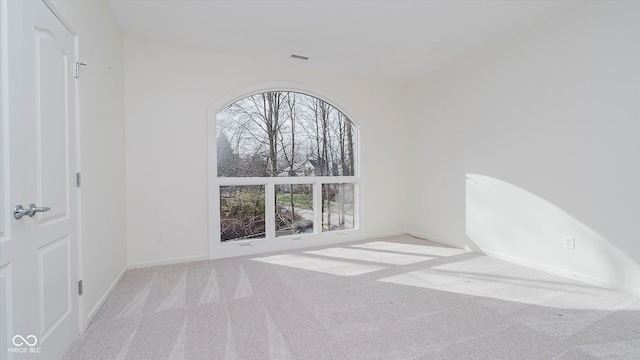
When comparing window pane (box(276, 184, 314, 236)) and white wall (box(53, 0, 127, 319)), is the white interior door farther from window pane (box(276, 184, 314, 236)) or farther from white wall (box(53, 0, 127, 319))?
window pane (box(276, 184, 314, 236))

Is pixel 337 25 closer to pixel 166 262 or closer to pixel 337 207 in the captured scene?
pixel 337 207

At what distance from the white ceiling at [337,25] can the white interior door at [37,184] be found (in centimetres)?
122

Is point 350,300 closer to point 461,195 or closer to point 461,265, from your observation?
point 461,265

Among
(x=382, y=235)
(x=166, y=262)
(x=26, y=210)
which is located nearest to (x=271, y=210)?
(x=166, y=262)

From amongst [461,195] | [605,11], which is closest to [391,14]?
[605,11]

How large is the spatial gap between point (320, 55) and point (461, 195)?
9.15ft

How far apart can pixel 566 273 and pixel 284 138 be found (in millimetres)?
3655

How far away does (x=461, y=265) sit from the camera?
129 inches

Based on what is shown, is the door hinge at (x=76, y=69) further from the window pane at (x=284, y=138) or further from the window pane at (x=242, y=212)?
the window pane at (x=242, y=212)

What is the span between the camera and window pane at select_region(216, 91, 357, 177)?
148 inches

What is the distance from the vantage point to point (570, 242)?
2.82m

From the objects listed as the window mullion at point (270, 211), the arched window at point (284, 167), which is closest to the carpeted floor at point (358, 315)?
the window mullion at point (270, 211)

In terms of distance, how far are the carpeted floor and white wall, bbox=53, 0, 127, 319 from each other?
0.33 m

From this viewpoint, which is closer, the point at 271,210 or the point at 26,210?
the point at 26,210
